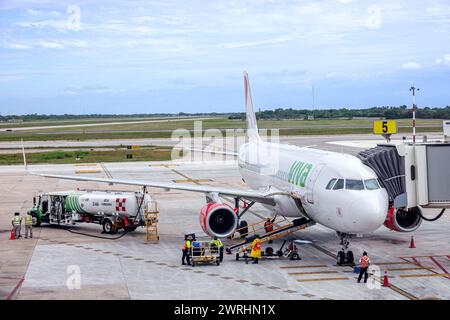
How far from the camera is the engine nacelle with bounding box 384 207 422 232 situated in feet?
107

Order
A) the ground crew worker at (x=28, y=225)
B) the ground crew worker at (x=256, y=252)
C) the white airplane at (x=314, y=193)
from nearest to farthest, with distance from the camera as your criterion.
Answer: the white airplane at (x=314, y=193) → the ground crew worker at (x=256, y=252) → the ground crew worker at (x=28, y=225)

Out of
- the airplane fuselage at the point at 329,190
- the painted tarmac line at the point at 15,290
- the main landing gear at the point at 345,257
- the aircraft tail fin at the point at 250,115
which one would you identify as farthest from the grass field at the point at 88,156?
the main landing gear at the point at 345,257

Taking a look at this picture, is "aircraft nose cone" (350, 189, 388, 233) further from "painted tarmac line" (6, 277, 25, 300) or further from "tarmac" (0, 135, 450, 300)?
"painted tarmac line" (6, 277, 25, 300)

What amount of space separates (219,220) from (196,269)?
434 centimetres

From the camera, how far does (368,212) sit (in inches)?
1053

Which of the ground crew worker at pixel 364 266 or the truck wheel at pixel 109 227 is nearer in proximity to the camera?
the ground crew worker at pixel 364 266

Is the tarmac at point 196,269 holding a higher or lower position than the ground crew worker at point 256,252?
lower

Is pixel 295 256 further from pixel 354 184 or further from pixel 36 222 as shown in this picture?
pixel 36 222

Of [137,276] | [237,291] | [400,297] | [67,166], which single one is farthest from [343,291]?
[67,166]

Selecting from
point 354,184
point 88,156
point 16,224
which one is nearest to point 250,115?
point 16,224

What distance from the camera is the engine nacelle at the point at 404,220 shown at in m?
32.6

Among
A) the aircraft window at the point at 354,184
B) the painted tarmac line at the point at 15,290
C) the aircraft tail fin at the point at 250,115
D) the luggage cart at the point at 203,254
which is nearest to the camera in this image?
the painted tarmac line at the point at 15,290

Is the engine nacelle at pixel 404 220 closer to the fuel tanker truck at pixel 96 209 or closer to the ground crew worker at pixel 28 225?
the fuel tanker truck at pixel 96 209

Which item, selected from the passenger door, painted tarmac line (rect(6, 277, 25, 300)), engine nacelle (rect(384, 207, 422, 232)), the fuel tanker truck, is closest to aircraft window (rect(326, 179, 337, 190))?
the passenger door
